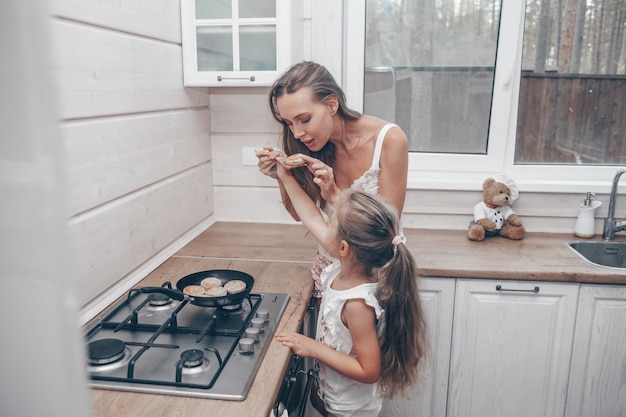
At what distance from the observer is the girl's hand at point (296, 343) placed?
4.22 feet

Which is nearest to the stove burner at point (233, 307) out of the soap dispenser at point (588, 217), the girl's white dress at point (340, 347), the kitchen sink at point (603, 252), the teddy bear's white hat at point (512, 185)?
the girl's white dress at point (340, 347)

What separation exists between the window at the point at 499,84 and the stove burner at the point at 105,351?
1.50m

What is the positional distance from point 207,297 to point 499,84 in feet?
5.43

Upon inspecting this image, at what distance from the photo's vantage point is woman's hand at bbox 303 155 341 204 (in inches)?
62.5

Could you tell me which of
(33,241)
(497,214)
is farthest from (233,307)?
(497,214)

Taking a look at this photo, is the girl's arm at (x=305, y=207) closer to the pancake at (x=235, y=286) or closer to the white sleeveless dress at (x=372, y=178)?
the white sleeveless dress at (x=372, y=178)

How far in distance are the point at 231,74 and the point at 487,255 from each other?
47.1 inches

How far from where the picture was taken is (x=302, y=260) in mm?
1929

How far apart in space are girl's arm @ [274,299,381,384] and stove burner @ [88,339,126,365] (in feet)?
1.21

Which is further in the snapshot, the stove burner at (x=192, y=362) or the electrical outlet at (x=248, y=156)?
the electrical outlet at (x=248, y=156)

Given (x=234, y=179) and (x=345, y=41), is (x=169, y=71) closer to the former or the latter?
(x=234, y=179)

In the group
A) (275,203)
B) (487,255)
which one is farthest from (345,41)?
(487,255)

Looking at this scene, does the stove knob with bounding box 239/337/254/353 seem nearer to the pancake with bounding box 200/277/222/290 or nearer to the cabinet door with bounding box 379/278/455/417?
the pancake with bounding box 200/277/222/290

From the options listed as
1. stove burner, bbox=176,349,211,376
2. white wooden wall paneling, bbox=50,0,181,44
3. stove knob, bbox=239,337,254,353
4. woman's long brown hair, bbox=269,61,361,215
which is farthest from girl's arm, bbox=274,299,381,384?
white wooden wall paneling, bbox=50,0,181,44
